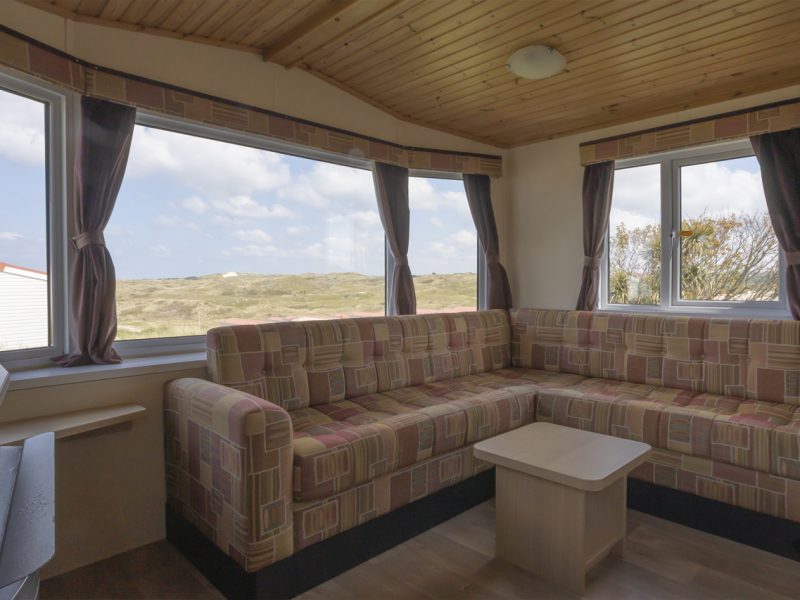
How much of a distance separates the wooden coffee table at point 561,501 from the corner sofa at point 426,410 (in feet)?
1.30

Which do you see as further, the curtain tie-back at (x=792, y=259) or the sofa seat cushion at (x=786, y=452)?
the curtain tie-back at (x=792, y=259)

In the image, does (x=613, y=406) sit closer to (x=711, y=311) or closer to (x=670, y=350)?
(x=670, y=350)

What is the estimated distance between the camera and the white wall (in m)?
3.83

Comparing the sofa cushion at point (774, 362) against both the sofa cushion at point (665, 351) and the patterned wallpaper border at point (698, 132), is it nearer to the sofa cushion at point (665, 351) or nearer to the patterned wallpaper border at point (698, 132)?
the sofa cushion at point (665, 351)

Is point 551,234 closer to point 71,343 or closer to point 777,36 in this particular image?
point 777,36

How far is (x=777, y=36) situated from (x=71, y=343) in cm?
365

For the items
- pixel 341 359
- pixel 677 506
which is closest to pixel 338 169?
pixel 341 359

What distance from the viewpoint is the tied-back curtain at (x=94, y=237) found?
86.7 inches

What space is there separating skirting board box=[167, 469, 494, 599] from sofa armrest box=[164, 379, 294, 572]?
65 millimetres

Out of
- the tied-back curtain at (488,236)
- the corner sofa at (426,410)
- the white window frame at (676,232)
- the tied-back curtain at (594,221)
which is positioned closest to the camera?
the corner sofa at (426,410)

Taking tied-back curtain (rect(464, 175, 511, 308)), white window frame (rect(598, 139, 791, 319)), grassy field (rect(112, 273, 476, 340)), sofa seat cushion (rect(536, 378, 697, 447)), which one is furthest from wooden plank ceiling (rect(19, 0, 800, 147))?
sofa seat cushion (rect(536, 378, 697, 447))

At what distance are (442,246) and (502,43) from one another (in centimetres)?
165

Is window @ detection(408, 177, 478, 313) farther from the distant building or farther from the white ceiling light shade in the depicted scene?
the distant building

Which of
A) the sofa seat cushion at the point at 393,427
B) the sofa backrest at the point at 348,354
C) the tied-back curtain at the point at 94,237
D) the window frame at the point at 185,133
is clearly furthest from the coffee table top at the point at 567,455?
the tied-back curtain at the point at 94,237
